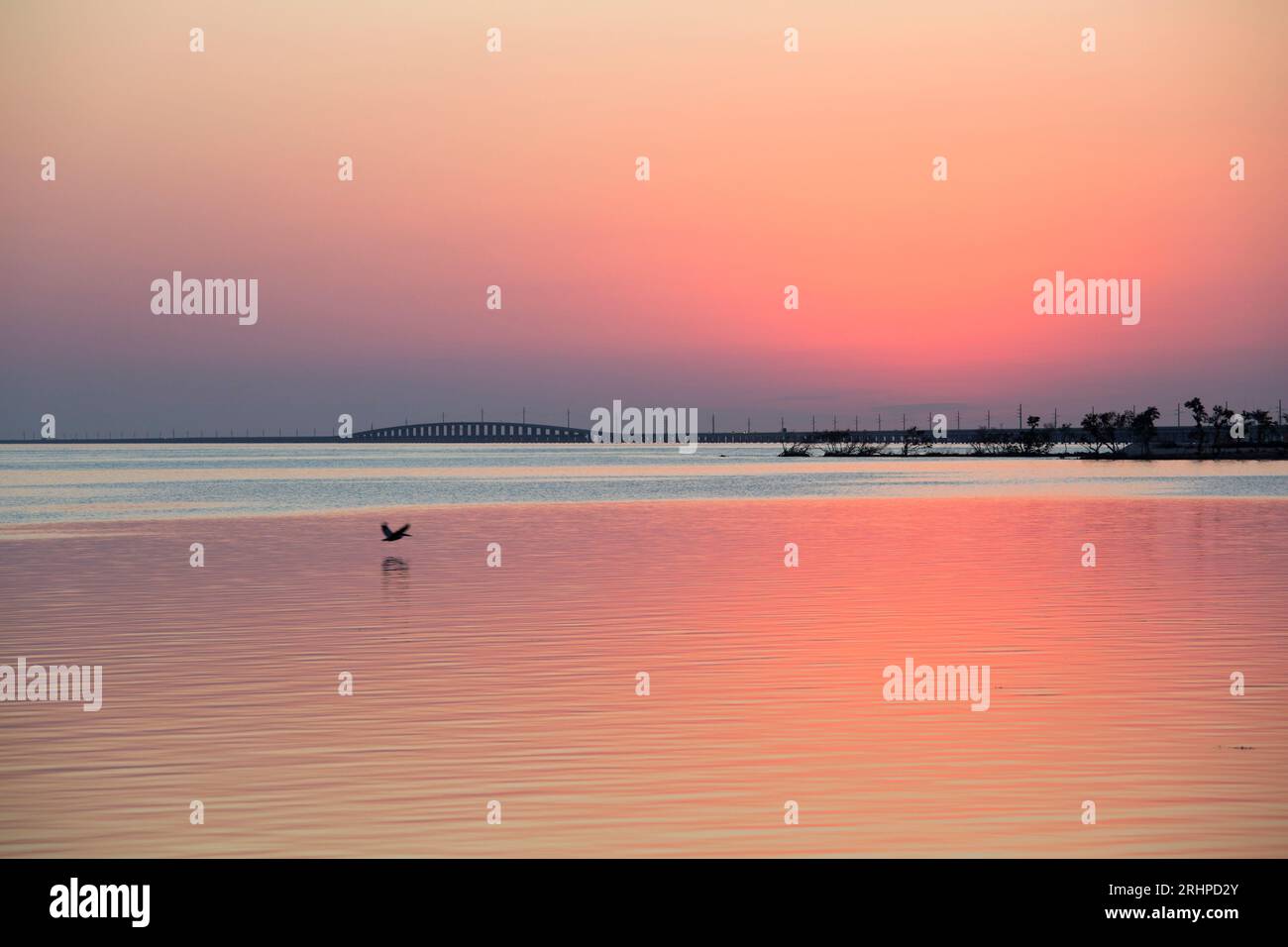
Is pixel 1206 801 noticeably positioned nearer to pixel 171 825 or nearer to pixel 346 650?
pixel 171 825

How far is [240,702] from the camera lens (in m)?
18.6

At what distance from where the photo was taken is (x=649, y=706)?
720 inches

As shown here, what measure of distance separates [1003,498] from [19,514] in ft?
180

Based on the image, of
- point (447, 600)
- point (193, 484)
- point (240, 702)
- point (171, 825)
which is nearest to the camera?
point (171, 825)

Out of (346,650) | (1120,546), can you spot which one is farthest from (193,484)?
(346,650)

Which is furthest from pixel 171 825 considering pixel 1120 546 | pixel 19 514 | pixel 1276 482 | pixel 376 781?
pixel 1276 482

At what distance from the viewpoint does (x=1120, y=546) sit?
45.0 m

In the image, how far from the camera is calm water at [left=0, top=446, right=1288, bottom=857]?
41.9ft

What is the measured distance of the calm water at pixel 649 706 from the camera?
1277cm

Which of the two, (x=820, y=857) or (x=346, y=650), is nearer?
(x=820, y=857)

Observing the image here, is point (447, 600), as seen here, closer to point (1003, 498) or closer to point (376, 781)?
point (376, 781)
